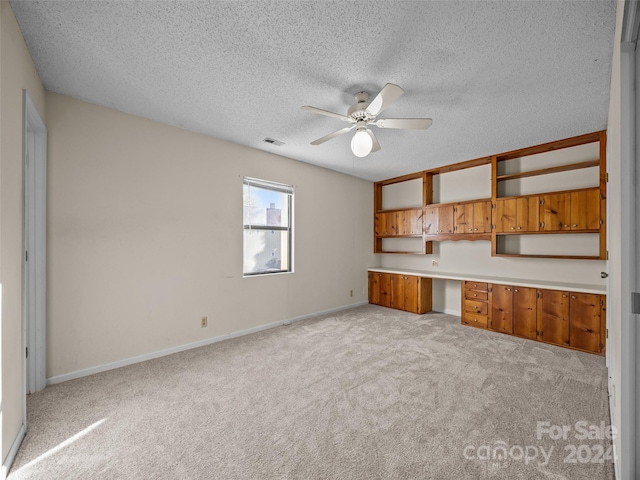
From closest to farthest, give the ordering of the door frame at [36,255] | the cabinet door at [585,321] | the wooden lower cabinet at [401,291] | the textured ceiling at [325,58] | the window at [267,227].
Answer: the textured ceiling at [325,58]
the door frame at [36,255]
the cabinet door at [585,321]
the window at [267,227]
the wooden lower cabinet at [401,291]

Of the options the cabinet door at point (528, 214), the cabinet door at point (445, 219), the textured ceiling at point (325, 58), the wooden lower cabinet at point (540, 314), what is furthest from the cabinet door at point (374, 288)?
the textured ceiling at point (325, 58)

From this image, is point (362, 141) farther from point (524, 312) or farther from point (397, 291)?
point (397, 291)

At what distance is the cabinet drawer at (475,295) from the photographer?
4102 millimetres

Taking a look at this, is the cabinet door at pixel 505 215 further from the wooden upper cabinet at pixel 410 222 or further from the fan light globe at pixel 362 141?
the fan light globe at pixel 362 141

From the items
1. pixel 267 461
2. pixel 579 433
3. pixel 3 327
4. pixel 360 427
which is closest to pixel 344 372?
pixel 360 427

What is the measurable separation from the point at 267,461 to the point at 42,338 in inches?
89.0

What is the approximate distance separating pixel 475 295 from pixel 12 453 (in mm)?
4780

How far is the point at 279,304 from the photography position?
4305 mm

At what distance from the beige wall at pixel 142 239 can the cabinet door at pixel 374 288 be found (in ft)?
6.04

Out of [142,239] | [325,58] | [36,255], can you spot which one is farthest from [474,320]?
[36,255]

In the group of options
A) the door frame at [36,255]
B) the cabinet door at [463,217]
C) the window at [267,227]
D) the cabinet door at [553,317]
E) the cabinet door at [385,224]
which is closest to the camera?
the door frame at [36,255]

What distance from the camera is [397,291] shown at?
5234mm

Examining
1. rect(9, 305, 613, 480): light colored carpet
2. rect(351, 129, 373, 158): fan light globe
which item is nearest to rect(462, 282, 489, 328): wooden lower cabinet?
rect(9, 305, 613, 480): light colored carpet

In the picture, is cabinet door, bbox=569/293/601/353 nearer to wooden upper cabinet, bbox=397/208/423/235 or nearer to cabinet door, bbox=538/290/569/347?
cabinet door, bbox=538/290/569/347
